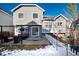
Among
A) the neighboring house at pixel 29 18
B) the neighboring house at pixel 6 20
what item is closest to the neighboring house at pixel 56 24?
the neighboring house at pixel 29 18

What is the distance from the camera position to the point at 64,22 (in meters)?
22.9

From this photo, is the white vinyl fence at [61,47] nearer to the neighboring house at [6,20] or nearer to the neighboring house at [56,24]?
the neighboring house at [56,24]

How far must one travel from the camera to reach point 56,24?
22922mm

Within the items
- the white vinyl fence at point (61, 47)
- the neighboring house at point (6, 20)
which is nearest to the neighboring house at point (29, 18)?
the neighboring house at point (6, 20)

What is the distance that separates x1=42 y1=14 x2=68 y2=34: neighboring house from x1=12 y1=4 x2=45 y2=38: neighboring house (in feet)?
0.30

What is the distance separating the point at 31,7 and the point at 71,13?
1.89ft

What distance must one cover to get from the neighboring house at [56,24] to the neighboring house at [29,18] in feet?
0.30

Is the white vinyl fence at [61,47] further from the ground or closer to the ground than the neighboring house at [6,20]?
closer to the ground

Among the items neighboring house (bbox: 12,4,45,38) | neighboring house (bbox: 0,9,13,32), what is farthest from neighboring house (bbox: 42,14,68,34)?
neighboring house (bbox: 0,9,13,32)

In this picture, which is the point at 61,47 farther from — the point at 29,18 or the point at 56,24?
the point at 29,18

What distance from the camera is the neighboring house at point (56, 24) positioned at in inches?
901

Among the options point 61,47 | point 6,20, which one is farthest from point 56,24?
point 6,20

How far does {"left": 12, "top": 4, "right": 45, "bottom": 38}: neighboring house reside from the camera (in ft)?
75.0

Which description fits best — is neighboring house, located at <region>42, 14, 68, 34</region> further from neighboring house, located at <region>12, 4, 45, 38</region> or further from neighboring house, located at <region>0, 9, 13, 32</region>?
neighboring house, located at <region>0, 9, 13, 32</region>
